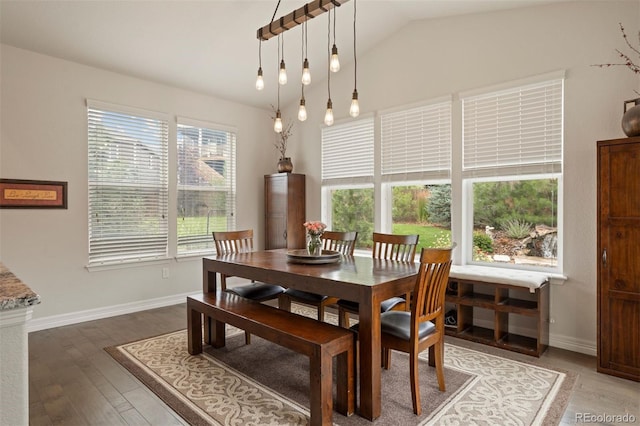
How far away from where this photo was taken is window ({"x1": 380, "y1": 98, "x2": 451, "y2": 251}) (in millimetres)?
4164

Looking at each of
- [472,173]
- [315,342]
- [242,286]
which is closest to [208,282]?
[242,286]

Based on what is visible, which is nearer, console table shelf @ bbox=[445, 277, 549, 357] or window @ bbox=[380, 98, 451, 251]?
console table shelf @ bbox=[445, 277, 549, 357]

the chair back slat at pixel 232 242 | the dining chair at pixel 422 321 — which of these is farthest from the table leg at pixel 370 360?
the chair back slat at pixel 232 242

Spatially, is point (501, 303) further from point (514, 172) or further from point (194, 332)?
point (194, 332)

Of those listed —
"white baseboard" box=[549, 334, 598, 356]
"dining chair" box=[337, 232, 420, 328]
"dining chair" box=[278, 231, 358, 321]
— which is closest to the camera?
"dining chair" box=[337, 232, 420, 328]

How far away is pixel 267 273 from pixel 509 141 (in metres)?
2.73

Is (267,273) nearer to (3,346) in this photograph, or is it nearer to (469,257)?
(3,346)

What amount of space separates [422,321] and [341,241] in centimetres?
166

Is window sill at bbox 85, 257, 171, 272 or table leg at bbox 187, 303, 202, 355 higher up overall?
window sill at bbox 85, 257, 171, 272

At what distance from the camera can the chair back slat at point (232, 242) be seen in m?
3.82

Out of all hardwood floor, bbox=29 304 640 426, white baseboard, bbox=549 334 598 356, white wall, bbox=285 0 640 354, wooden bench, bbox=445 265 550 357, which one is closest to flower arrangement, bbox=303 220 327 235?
wooden bench, bbox=445 265 550 357

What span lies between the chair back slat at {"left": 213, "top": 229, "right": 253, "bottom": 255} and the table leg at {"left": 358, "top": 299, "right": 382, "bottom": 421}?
6.77ft

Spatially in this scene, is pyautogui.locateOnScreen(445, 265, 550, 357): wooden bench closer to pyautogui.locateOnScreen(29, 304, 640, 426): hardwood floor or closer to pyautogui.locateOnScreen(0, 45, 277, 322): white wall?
pyautogui.locateOnScreen(29, 304, 640, 426): hardwood floor

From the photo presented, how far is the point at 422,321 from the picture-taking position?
236 centimetres
